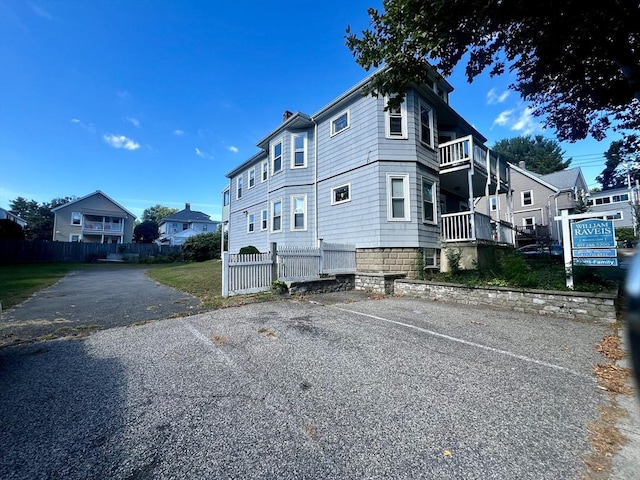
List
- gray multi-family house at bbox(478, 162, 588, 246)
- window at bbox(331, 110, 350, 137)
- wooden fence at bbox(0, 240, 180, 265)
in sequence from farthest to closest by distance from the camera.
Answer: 1. gray multi-family house at bbox(478, 162, 588, 246)
2. wooden fence at bbox(0, 240, 180, 265)
3. window at bbox(331, 110, 350, 137)

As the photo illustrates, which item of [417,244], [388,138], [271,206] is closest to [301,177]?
[271,206]

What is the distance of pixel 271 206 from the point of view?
15133 millimetres

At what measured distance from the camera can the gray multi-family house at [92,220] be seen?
1340 inches

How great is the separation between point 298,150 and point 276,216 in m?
3.61

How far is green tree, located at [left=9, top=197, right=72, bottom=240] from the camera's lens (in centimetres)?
5018

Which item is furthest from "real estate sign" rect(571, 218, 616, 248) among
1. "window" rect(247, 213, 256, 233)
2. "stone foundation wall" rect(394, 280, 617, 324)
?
"window" rect(247, 213, 256, 233)

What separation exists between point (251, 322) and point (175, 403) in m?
2.91

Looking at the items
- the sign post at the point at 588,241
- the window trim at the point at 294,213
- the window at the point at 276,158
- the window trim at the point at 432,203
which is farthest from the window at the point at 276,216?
the sign post at the point at 588,241

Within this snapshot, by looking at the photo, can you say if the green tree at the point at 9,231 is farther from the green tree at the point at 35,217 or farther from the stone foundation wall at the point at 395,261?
the stone foundation wall at the point at 395,261

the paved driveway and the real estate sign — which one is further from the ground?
the real estate sign

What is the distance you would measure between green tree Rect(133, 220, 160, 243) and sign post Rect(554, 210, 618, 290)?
5843 centimetres

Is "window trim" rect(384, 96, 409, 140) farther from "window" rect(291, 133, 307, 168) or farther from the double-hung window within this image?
the double-hung window

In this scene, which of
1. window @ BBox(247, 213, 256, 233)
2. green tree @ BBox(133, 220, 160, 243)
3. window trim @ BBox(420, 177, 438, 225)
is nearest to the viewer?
window trim @ BBox(420, 177, 438, 225)

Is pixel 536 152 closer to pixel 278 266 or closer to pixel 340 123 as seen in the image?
pixel 340 123
